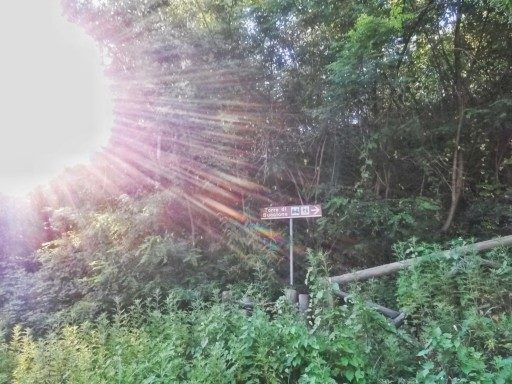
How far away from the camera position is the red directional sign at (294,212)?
14.7 feet

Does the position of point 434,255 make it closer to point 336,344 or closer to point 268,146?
point 336,344

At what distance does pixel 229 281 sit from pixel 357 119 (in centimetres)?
313

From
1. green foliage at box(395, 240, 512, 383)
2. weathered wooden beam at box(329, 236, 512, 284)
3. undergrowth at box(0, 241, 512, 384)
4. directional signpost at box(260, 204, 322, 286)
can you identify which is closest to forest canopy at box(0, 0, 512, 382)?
directional signpost at box(260, 204, 322, 286)

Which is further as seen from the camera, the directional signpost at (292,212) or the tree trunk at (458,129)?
the tree trunk at (458,129)

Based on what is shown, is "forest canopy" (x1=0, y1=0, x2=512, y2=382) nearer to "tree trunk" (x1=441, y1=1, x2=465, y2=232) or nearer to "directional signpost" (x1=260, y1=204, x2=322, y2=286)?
"tree trunk" (x1=441, y1=1, x2=465, y2=232)

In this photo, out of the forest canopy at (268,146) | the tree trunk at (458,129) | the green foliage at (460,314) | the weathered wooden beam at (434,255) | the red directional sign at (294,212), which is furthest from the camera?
the tree trunk at (458,129)

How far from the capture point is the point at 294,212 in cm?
462

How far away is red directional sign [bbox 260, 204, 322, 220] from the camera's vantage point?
4.49 metres

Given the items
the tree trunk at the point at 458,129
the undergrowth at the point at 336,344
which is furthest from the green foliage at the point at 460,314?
the tree trunk at the point at 458,129

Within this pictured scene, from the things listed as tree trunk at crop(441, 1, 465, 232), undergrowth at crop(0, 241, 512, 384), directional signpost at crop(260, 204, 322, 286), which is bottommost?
undergrowth at crop(0, 241, 512, 384)

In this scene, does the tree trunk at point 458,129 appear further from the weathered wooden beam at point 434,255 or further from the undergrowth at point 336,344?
the undergrowth at point 336,344

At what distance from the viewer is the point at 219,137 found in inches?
238

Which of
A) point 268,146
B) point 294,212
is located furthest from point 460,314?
point 268,146

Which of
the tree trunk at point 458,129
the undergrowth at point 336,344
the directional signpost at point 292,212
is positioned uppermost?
the tree trunk at point 458,129
